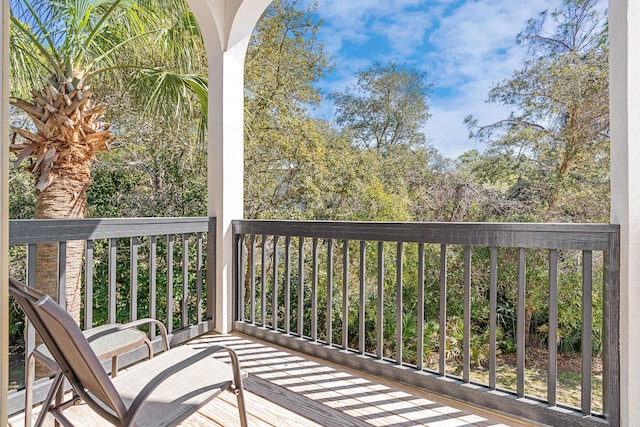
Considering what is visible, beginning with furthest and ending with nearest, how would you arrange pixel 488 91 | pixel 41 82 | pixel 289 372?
pixel 488 91, pixel 41 82, pixel 289 372

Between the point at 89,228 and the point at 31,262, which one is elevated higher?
the point at 89,228

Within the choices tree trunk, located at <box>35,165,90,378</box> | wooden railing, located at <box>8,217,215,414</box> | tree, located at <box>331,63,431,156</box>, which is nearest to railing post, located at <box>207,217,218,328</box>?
wooden railing, located at <box>8,217,215,414</box>

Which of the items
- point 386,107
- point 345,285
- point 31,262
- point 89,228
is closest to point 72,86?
point 89,228

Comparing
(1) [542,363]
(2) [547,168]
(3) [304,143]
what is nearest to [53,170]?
(3) [304,143]

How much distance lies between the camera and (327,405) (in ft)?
6.80

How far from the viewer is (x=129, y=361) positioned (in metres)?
2.57

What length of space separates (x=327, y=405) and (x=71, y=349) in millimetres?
1415

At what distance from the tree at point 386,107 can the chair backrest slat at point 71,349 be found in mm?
6589

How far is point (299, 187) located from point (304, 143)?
2.56 feet

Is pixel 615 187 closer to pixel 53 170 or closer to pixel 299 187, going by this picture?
pixel 53 170

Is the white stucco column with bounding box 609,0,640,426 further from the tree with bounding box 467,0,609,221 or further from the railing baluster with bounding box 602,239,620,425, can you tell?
the tree with bounding box 467,0,609,221

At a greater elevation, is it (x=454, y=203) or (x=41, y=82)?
(x=41, y=82)

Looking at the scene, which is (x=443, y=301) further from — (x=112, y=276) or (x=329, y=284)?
(x=112, y=276)

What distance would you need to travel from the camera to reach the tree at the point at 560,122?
5395 millimetres
